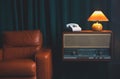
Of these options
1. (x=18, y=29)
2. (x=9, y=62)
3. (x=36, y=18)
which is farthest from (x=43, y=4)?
(x=9, y=62)

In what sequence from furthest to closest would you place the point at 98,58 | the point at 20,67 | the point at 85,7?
the point at 85,7 < the point at 98,58 < the point at 20,67

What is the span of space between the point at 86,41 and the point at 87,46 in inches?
3.1

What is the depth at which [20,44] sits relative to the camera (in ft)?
13.6

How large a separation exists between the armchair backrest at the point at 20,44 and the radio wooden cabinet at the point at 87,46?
468 millimetres

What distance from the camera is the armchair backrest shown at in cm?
412

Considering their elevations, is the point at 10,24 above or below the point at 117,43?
above

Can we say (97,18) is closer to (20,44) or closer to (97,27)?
(97,27)

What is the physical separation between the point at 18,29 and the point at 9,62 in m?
1.03

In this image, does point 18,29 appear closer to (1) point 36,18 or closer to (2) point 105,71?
(1) point 36,18

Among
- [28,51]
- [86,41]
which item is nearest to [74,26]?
[86,41]

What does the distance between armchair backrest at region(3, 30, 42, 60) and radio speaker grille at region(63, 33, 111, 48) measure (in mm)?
473

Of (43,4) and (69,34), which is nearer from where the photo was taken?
(69,34)

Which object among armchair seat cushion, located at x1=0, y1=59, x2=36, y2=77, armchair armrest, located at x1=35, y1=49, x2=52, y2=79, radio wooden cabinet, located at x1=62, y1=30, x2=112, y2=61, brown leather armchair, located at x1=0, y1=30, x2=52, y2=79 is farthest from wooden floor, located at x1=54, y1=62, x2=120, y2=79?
armchair seat cushion, located at x1=0, y1=59, x2=36, y2=77

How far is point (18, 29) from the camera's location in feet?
14.8
